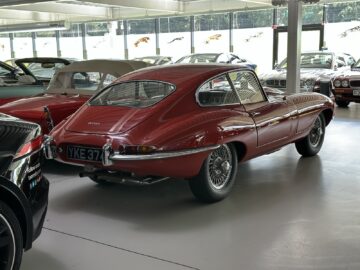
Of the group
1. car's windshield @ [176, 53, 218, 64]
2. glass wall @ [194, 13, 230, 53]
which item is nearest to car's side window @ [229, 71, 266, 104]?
car's windshield @ [176, 53, 218, 64]

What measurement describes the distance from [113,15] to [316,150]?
1726 cm

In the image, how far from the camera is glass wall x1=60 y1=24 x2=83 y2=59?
26800 millimetres

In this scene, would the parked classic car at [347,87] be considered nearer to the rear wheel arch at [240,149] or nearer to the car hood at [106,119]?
the rear wheel arch at [240,149]

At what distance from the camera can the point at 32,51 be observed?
29.3m

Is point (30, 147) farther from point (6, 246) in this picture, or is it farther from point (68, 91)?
point (68, 91)

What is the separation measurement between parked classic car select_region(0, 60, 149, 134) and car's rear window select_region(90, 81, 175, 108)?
871mm

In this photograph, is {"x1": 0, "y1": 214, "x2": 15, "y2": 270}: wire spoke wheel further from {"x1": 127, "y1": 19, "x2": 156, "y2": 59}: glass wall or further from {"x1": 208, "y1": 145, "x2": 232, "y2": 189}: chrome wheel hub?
{"x1": 127, "y1": 19, "x2": 156, "y2": 59}: glass wall

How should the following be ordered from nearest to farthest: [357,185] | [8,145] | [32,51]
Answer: [8,145]
[357,185]
[32,51]

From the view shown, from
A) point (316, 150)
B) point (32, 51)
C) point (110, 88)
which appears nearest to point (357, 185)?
point (316, 150)

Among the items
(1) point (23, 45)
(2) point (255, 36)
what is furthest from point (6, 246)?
(1) point (23, 45)

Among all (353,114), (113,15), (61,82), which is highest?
(113,15)

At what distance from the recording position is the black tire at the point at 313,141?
6.12 m

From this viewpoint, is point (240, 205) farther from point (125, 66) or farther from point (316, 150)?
point (125, 66)

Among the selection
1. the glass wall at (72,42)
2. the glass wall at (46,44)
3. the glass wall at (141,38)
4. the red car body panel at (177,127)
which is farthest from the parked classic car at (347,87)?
the glass wall at (46,44)
